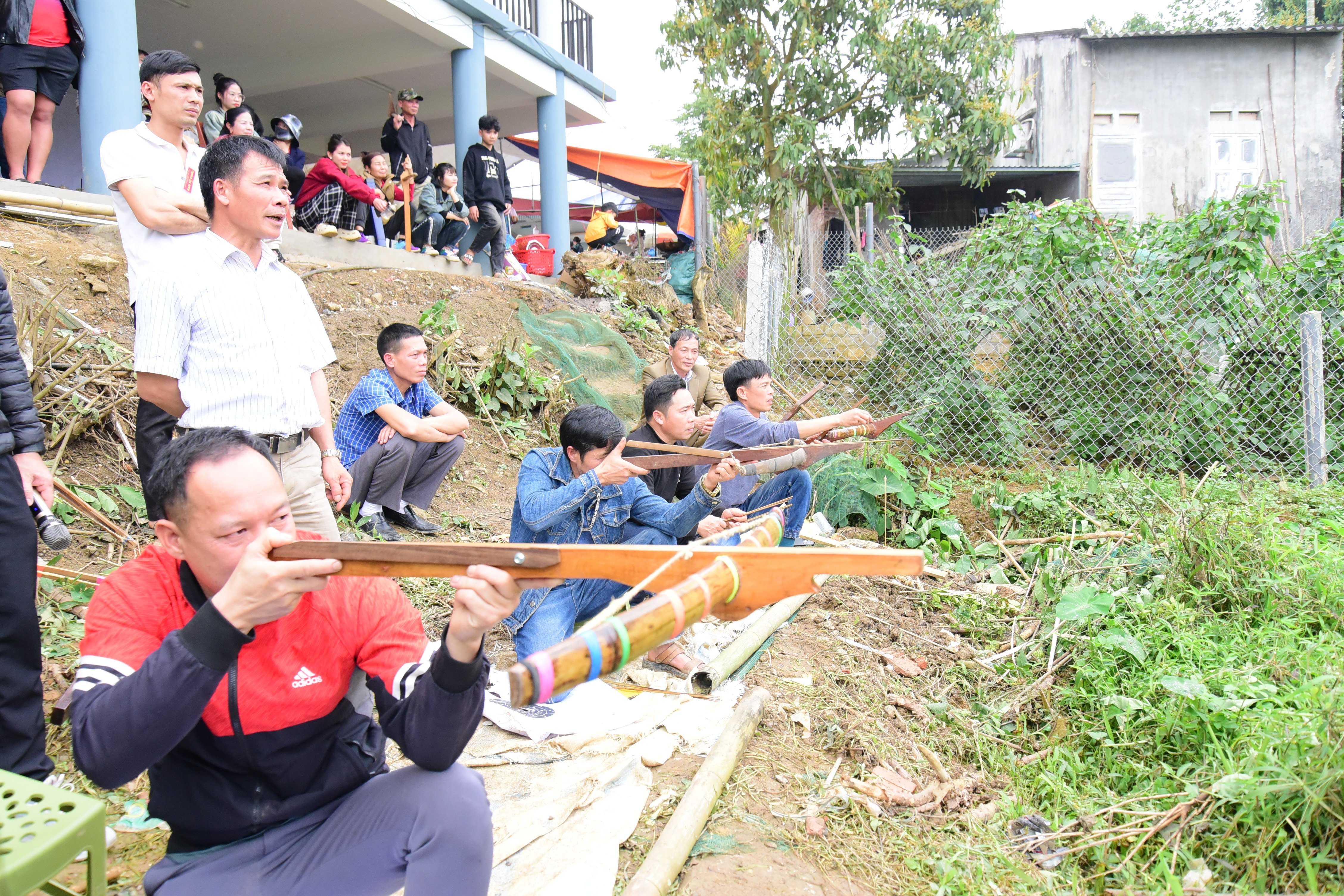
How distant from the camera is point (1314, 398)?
5.43 m

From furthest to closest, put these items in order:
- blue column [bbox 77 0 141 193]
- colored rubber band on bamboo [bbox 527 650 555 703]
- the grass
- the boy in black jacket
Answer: the boy in black jacket → blue column [bbox 77 0 141 193] → the grass → colored rubber band on bamboo [bbox 527 650 555 703]

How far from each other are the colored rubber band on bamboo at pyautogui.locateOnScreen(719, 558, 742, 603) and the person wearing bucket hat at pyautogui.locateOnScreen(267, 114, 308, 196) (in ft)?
23.5

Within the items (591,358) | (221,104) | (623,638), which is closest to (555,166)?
(591,358)

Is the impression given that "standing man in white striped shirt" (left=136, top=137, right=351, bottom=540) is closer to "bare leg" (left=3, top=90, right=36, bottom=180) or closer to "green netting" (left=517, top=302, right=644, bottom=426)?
"bare leg" (left=3, top=90, right=36, bottom=180)

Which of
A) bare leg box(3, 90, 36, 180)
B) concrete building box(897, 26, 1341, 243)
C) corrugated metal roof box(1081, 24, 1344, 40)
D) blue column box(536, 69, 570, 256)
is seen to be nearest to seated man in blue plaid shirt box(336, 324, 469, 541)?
bare leg box(3, 90, 36, 180)

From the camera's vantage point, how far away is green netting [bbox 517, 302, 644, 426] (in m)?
7.80

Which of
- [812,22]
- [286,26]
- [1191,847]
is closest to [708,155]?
[812,22]

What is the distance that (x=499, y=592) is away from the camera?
4.57ft

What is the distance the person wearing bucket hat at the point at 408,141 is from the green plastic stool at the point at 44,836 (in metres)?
8.26

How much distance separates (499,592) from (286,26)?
32.8 feet

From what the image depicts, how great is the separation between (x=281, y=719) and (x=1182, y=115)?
17.5 meters

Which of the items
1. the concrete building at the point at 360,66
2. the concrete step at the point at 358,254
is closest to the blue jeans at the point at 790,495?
the concrete step at the point at 358,254

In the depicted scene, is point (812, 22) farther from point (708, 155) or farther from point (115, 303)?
A: point (115, 303)

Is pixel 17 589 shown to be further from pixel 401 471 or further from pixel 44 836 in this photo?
pixel 401 471
